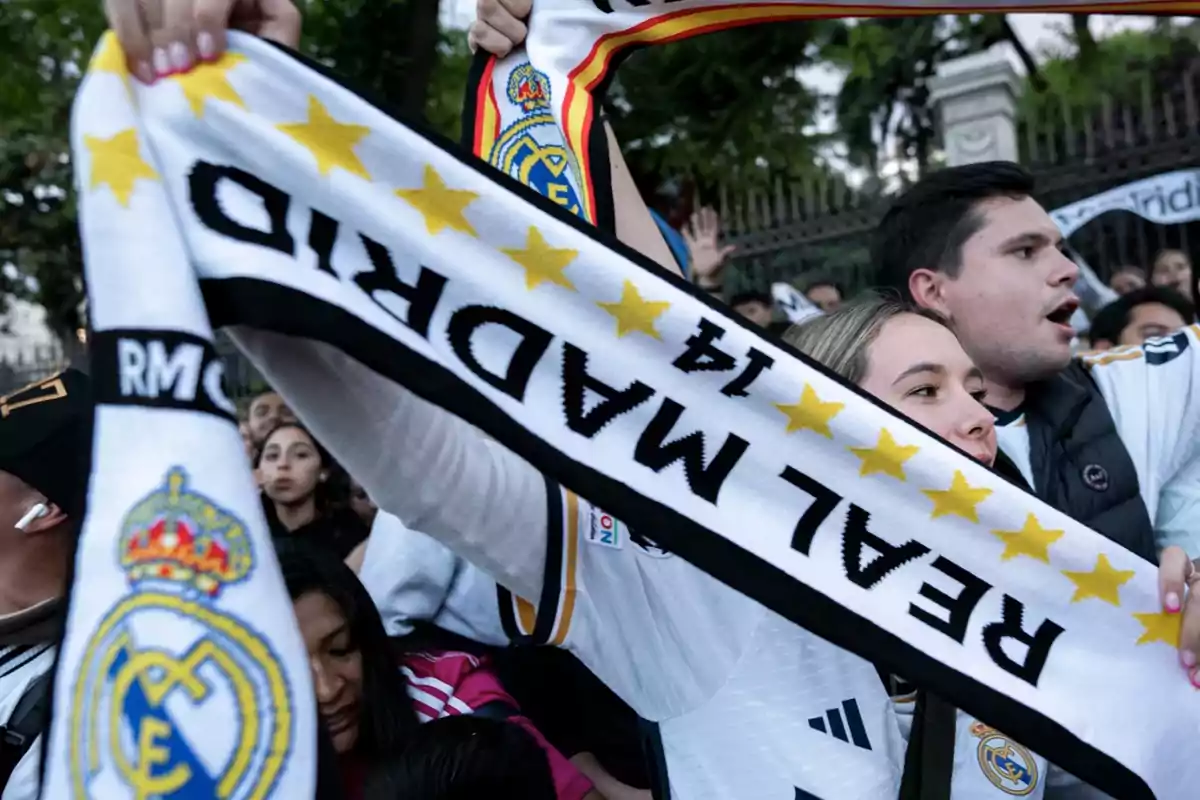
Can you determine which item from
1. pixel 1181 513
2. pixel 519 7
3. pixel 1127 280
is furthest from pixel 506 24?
pixel 1127 280

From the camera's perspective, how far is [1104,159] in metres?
6.34

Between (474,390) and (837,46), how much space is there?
10.2 m

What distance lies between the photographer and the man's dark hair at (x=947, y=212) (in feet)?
7.09

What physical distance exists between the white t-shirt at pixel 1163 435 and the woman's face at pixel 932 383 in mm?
397

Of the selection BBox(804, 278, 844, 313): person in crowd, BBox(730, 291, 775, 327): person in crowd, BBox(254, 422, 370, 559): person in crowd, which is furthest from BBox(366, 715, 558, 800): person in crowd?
BBox(804, 278, 844, 313): person in crowd

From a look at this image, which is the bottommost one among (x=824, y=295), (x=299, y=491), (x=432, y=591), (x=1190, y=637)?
(x=299, y=491)

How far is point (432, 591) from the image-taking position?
2154 mm

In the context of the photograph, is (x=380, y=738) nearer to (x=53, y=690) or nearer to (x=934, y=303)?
(x=53, y=690)

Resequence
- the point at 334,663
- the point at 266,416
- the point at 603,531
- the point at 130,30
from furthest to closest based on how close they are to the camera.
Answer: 1. the point at 266,416
2. the point at 334,663
3. the point at 603,531
4. the point at 130,30

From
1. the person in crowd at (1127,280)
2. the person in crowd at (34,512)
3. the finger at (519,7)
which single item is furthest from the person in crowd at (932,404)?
the person in crowd at (1127,280)

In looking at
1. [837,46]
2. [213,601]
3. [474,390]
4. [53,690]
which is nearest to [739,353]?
[474,390]

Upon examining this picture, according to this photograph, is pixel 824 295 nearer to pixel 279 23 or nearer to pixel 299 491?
pixel 299 491

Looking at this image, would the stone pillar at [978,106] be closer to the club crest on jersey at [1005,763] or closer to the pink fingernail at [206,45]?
the club crest on jersey at [1005,763]

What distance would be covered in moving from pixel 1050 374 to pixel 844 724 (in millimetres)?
894
